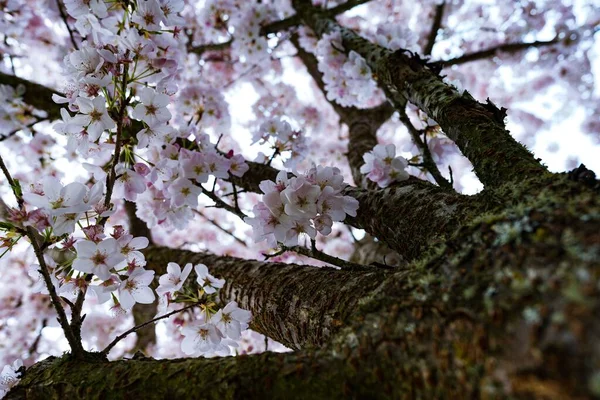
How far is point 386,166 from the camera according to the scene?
1.82 metres

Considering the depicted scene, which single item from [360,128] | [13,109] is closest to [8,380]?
[13,109]

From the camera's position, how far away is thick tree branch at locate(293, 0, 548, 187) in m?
1.13

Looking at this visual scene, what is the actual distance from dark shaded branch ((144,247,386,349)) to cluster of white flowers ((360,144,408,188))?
0.56 meters

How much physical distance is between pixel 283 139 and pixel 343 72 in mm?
771

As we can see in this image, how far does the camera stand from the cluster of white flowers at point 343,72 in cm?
253

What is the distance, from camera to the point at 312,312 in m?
1.22

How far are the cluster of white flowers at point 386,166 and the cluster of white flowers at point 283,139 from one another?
2.51 ft

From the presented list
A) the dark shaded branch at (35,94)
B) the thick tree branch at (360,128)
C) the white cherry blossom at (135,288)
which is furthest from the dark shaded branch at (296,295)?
the dark shaded branch at (35,94)

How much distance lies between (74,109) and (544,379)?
156 centimetres

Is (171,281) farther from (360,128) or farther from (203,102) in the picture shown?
(360,128)

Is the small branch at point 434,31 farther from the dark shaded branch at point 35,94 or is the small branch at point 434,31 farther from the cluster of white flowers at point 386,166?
the dark shaded branch at point 35,94

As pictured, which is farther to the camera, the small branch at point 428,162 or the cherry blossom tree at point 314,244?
the small branch at point 428,162

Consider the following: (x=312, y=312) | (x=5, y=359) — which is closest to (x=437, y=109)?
(x=312, y=312)

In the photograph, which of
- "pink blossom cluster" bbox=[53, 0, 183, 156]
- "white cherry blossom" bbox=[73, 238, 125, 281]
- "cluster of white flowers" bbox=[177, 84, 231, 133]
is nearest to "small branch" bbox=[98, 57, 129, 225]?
"pink blossom cluster" bbox=[53, 0, 183, 156]
